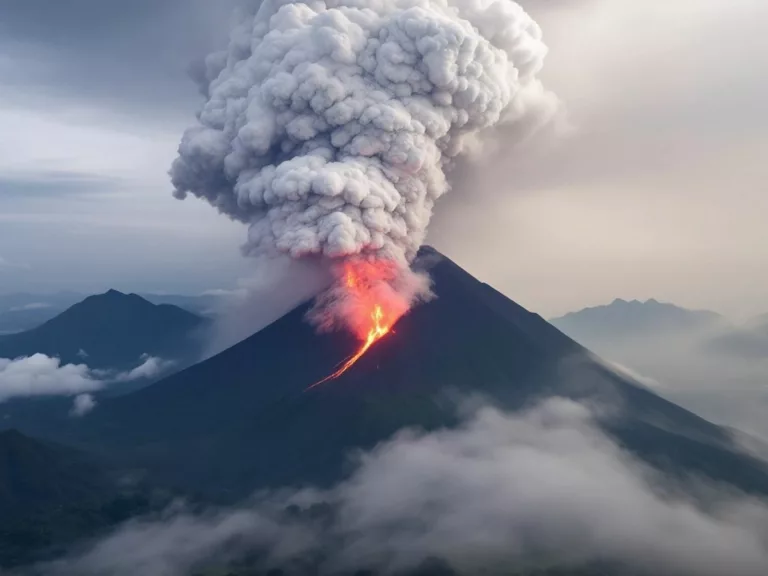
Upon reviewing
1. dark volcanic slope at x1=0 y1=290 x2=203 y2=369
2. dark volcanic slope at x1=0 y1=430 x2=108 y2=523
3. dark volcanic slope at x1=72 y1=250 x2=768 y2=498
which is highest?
dark volcanic slope at x1=0 y1=290 x2=203 y2=369

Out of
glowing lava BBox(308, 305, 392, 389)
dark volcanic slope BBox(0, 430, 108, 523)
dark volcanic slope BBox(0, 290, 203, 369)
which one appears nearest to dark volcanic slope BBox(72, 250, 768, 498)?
glowing lava BBox(308, 305, 392, 389)

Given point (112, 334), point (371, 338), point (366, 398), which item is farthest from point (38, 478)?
point (112, 334)

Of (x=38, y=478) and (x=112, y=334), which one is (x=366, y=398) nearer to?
(x=38, y=478)

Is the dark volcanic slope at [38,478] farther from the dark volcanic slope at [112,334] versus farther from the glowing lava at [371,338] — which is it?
the dark volcanic slope at [112,334]

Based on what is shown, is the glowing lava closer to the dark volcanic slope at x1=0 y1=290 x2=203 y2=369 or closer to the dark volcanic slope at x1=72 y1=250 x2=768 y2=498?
the dark volcanic slope at x1=72 y1=250 x2=768 y2=498

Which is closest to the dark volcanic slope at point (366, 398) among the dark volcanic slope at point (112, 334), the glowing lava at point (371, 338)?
the glowing lava at point (371, 338)

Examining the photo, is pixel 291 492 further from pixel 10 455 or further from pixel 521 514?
pixel 10 455
